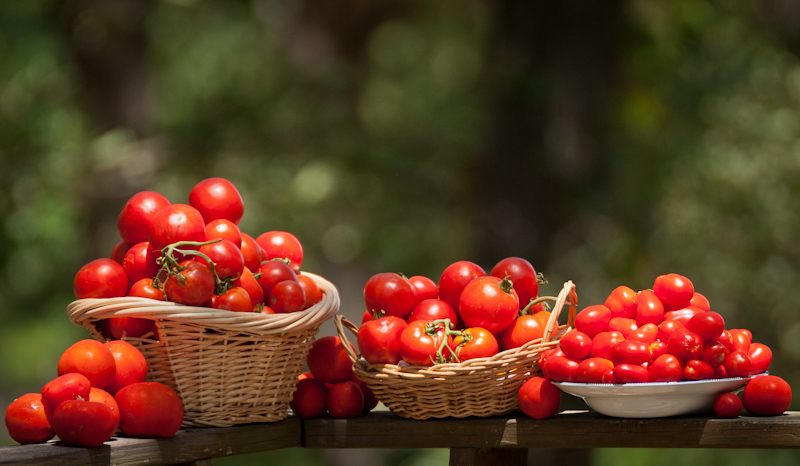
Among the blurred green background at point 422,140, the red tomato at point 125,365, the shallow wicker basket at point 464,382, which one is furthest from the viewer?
the blurred green background at point 422,140

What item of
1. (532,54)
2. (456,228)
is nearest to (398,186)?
(456,228)

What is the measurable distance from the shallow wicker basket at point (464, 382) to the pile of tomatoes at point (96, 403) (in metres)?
0.46

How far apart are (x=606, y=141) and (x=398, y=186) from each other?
2.26 meters

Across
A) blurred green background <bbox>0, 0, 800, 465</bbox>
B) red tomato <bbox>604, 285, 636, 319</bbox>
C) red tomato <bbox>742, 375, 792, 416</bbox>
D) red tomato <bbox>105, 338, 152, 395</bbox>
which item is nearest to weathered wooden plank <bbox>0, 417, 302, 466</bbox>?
red tomato <bbox>105, 338, 152, 395</bbox>

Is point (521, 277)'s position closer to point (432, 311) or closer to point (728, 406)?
Result: point (432, 311)

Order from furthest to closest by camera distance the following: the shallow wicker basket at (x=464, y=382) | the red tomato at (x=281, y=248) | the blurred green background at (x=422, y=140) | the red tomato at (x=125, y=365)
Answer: the blurred green background at (x=422, y=140) → the red tomato at (x=281, y=248) → the shallow wicker basket at (x=464, y=382) → the red tomato at (x=125, y=365)

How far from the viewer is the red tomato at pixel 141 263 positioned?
164 centimetres

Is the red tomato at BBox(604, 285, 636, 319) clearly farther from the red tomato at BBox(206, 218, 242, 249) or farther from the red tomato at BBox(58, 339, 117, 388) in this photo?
the red tomato at BBox(58, 339, 117, 388)

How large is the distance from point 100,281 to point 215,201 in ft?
1.07

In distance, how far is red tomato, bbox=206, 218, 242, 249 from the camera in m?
1.68

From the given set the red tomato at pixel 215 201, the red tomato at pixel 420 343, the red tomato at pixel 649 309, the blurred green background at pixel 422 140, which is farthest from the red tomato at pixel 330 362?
the blurred green background at pixel 422 140

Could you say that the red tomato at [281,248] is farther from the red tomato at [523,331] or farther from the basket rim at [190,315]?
the red tomato at [523,331]

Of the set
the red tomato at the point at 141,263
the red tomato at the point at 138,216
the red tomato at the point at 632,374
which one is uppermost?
the red tomato at the point at 138,216

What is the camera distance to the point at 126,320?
5.15ft
